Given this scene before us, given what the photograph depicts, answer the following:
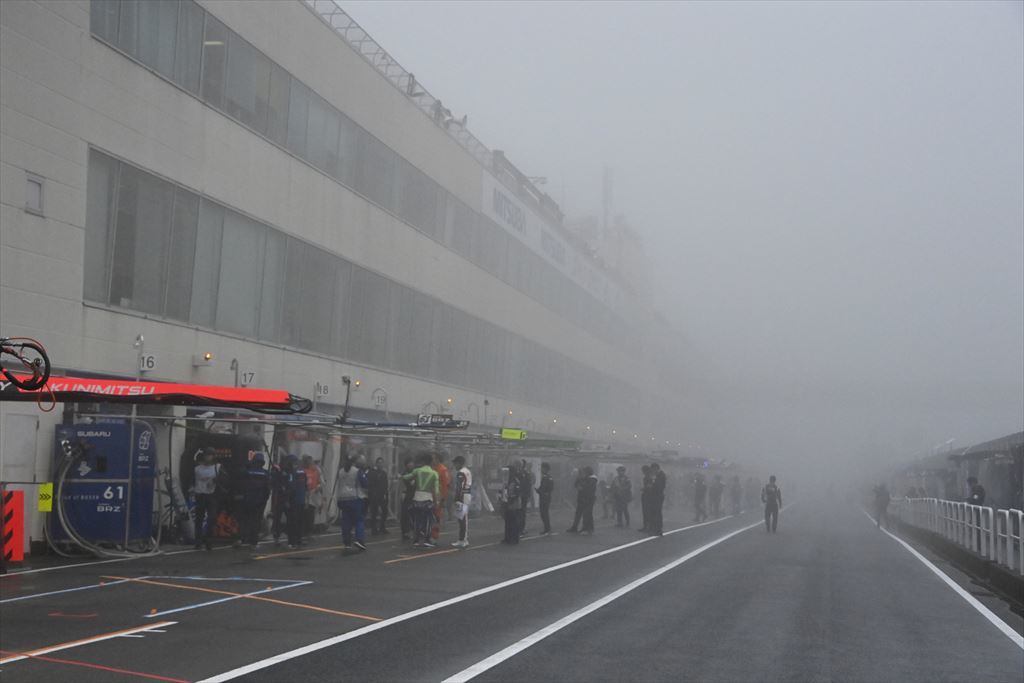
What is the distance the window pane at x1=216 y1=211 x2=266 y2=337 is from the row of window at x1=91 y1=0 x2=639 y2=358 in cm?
252

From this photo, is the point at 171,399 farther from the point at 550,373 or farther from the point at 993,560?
the point at 550,373

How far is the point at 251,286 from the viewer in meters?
28.5

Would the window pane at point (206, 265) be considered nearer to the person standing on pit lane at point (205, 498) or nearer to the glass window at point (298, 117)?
the glass window at point (298, 117)

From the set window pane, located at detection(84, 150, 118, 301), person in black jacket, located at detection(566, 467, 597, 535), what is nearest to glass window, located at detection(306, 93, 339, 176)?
window pane, located at detection(84, 150, 118, 301)

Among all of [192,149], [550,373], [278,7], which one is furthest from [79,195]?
[550,373]

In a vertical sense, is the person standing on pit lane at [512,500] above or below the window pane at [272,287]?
below

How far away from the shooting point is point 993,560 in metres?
19.8

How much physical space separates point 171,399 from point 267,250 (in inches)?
749

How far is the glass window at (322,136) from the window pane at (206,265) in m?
5.62

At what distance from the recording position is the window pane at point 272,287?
2912cm

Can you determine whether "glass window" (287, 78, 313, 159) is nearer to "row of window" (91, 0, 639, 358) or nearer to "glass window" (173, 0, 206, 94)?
"row of window" (91, 0, 639, 358)

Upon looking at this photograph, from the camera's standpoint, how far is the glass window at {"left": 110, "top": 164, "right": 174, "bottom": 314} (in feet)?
75.4

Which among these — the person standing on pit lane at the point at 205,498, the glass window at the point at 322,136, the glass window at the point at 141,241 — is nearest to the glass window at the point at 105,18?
the glass window at the point at 141,241

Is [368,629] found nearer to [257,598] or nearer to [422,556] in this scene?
[257,598]
